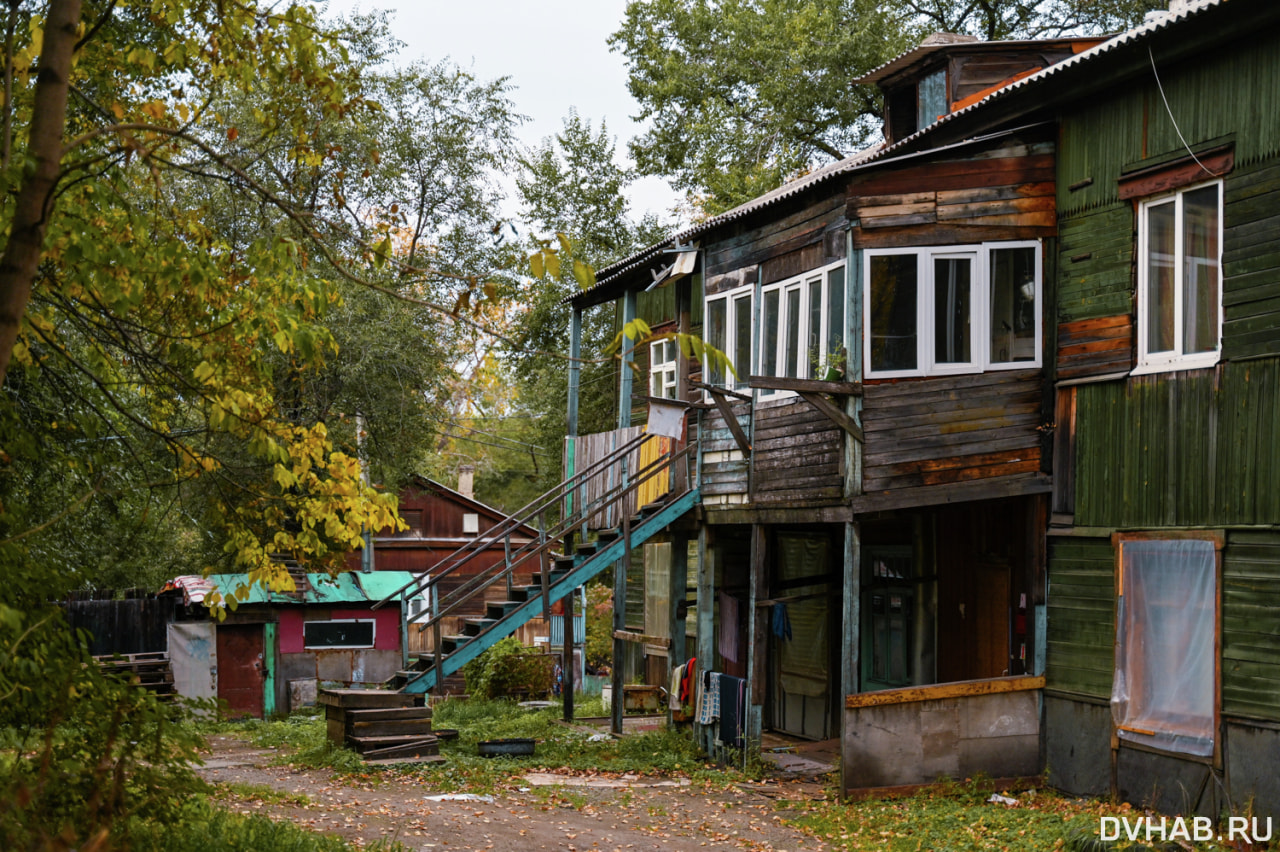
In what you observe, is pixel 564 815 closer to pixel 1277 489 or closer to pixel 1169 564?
pixel 1169 564

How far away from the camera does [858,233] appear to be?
509 inches

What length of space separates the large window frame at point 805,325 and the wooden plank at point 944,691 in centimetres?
348

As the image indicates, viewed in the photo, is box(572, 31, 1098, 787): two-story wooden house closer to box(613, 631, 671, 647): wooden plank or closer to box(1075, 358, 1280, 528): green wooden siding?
box(1075, 358, 1280, 528): green wooden siding

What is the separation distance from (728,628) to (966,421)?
7.18 metres

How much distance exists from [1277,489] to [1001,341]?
3.39 metres

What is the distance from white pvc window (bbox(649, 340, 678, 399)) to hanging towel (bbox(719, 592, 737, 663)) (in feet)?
11.0

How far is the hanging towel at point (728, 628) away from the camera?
61.6 ft

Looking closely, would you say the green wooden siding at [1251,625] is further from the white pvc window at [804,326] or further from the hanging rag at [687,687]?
the hanging rag at [687,687]

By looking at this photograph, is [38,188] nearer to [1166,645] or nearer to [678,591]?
[1166,645]

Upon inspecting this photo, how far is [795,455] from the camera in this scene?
46.3 ft

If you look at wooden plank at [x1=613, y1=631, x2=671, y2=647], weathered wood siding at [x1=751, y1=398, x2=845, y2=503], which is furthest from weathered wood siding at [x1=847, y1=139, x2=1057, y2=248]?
wooden plank at [x1=613, y1=631, x2=671, y2=647]

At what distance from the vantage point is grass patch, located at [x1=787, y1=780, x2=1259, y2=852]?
33.2ft

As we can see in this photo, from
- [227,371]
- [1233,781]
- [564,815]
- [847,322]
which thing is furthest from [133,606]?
[1233,781]

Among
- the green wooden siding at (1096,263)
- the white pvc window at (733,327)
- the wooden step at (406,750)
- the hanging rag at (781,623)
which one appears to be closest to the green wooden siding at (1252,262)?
the green wooden siding at (1096,263)
